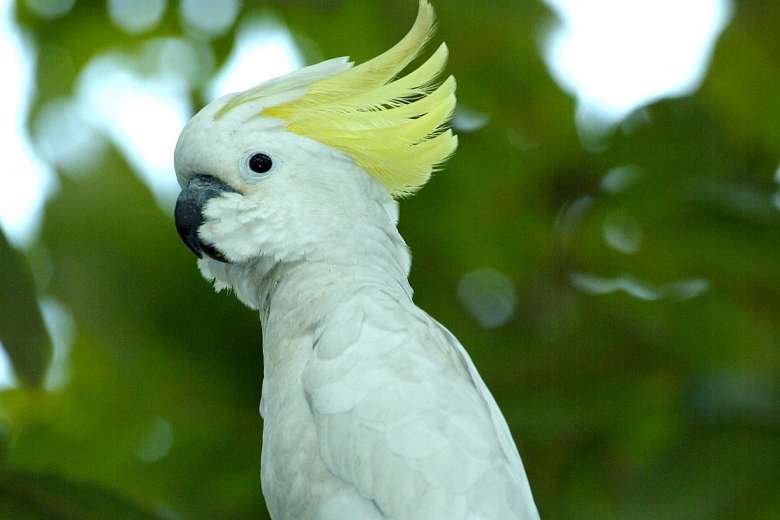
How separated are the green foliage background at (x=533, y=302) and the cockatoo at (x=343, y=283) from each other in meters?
0.96

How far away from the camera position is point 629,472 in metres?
3.77

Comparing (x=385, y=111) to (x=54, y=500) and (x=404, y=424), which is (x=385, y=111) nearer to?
(x=404, y=424)

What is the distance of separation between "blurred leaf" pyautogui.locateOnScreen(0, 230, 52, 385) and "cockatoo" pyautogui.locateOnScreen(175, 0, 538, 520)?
37 centimetres

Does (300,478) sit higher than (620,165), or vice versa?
(620,165)

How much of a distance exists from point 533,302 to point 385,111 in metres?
1.59

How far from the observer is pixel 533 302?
415 cm

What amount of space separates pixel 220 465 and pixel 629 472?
136cm

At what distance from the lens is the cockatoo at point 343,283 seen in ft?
7.57

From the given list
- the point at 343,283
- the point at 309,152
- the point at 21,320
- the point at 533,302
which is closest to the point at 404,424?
the point at 343,283

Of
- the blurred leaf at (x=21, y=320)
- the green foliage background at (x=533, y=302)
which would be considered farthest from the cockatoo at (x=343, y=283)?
the green foliage background at (x=533, y=302)

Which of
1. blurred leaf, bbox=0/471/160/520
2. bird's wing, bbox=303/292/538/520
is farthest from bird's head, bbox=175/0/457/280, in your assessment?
blurred leaf, bbox=0/471/160/520

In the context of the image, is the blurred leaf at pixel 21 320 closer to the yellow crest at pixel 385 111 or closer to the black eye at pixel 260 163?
Result: the black eye at pixel 260 163

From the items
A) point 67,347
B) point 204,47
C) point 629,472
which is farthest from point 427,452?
point 204,47

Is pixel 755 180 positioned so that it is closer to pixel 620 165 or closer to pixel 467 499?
pixel 620 165
